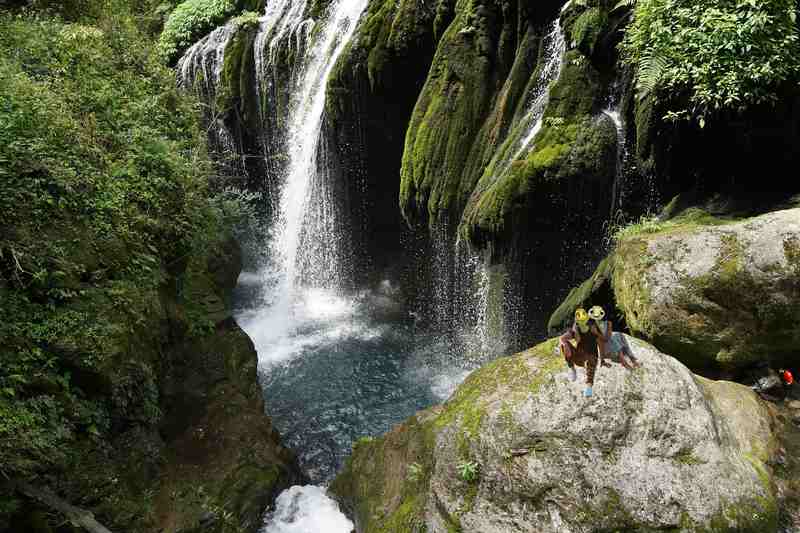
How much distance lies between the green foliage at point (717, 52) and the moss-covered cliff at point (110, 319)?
688 cm

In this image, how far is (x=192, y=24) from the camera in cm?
1819

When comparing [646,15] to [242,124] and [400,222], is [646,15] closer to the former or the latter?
[400,222]

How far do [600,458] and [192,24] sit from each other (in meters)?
19.4

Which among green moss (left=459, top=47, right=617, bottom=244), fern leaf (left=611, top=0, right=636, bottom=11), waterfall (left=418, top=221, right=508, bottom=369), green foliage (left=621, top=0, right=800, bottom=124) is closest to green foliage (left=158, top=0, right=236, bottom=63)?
waterfall (left=418, top=221, right=508, bottom=369)

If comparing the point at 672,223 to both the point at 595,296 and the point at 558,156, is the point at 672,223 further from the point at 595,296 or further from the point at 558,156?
the point at 558,156

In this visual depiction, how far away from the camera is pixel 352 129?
1294cm

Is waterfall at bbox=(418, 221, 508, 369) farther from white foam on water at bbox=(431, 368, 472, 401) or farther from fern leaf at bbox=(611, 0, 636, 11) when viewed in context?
fern leaf at bbox=(611, 0, 636, 11)

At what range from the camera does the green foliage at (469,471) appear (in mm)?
4859

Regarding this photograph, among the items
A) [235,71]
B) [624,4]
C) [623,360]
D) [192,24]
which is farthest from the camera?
[192,24]

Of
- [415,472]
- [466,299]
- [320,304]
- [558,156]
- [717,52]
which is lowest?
[320,304]

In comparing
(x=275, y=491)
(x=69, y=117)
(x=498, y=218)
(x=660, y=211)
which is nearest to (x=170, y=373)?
(x=275, y=491)

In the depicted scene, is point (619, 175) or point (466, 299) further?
point (466, 299)

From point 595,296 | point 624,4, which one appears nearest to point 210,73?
point 624,4

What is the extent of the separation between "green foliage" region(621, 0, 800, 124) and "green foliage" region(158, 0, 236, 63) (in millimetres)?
15555
